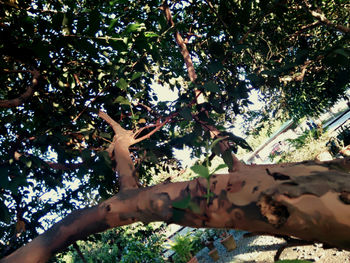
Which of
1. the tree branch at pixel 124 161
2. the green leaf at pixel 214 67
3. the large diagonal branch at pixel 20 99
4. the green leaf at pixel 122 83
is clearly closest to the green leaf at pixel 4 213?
the large diagonal branch at pixel 20 99

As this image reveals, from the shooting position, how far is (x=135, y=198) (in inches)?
37.5

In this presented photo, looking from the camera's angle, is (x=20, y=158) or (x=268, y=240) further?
(x=268, y=240)

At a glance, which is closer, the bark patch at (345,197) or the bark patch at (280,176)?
the bark patch at (345,197)

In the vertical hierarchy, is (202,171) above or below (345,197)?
above

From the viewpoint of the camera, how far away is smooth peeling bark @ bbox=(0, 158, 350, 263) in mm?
614

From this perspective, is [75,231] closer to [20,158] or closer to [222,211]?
[222,211]

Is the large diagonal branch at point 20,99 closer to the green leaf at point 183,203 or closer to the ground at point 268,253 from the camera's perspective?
the green leaf at point 183,203

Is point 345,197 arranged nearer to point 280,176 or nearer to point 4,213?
Answer: point 280,176

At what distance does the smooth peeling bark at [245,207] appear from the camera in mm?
614

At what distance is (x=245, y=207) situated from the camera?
71 cm

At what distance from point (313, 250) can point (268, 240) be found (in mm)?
1685

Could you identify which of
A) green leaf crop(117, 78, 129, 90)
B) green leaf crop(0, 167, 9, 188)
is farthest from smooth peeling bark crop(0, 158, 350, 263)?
green leaf crop(117, 78, 129, 90)

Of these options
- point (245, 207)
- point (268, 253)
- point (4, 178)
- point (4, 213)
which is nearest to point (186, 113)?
point (245, 207)

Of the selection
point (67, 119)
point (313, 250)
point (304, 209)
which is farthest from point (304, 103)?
point (304, 209)
